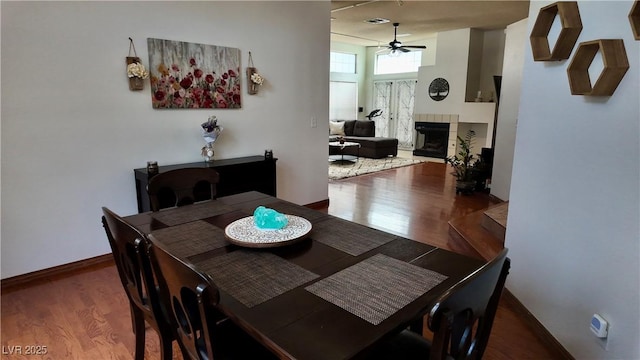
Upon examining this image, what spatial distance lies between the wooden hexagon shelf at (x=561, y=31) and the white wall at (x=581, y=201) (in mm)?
40

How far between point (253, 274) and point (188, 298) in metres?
0.23

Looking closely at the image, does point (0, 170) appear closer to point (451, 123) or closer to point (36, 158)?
point (36, 158)

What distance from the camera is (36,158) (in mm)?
2551

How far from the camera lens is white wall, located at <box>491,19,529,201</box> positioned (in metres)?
4.43

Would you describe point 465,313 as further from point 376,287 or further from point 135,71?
point 135,71

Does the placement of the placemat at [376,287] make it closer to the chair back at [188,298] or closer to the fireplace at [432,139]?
the chair back at [188,298]

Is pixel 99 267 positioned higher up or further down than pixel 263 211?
further down

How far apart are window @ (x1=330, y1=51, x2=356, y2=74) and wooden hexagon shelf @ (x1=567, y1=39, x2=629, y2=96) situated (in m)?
8.34

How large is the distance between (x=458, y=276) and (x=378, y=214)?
10.1 ft

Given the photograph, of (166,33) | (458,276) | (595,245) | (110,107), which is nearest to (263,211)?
(458,276)

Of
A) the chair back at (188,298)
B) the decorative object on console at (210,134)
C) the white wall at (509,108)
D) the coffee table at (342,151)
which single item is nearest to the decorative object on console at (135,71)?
the decorative object on console at (210,134)

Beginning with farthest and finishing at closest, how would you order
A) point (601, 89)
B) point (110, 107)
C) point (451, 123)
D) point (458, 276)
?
point (451, 123), point (110, 107), point (601, 89), point (458, 276)

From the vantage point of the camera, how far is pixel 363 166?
7305 mm

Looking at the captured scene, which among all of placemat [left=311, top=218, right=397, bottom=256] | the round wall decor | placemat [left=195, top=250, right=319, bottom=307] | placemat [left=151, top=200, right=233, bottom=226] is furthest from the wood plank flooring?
the round wall decor
